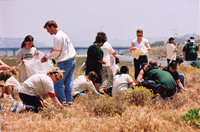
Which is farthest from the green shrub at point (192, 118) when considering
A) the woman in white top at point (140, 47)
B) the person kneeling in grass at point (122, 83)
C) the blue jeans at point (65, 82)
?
the woman in white top at point (140, 47)

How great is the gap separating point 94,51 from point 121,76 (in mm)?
920

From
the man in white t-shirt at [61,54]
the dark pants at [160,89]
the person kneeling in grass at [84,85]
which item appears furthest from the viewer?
the person kneeling in grass at [84,85]

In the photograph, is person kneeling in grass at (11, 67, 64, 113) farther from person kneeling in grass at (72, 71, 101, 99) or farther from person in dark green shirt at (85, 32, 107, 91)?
Result: person in dark green shirt at (85, 32, 107, 91)

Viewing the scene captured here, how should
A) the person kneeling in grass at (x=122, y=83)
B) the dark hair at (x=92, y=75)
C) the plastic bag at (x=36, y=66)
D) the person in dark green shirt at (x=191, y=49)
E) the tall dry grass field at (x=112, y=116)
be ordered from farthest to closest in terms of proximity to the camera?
the person in dark green shirt at (x=191, y=49), the plastic bag at (x=36, y=66), the dark hair at (x=92, y=75), the person kneeling in grass at (x=122, y=83), the tall dry grass field at (x=112, y=116)

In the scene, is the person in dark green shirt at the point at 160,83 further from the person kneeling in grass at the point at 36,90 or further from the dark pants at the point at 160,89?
the person kneeling in grass at the point at 36,90

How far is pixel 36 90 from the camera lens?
4914 millimetres

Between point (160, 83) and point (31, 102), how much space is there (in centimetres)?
256

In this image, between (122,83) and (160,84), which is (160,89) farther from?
(122,83)

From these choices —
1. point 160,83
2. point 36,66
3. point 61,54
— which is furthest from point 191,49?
point 61,54

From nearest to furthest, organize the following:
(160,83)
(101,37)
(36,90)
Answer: (36,90) → (160,83) → (101,37)

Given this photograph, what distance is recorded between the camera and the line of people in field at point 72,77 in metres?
4.91

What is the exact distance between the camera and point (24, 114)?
463cm

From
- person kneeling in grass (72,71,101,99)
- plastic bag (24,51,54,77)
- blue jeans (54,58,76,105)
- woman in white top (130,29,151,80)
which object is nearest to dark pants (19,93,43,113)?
blue jeans (54,58,76,105)

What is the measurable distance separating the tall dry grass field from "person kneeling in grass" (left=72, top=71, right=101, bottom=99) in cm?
40
